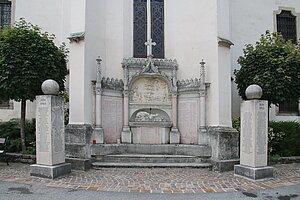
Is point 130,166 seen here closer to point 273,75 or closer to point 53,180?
point 53,180

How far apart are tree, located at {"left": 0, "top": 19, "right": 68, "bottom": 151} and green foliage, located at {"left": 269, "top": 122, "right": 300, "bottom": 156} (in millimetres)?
9354

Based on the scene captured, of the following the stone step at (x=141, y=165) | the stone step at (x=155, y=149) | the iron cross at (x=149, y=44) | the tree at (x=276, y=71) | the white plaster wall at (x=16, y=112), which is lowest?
the stone step at (x=141, y=165)

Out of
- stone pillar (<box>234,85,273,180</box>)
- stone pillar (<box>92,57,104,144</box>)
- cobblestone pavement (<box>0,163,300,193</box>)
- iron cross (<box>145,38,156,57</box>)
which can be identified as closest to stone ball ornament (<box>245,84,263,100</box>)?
stone pillar (<box>234,85,273,180</box>)

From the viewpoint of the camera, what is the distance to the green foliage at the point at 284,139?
10859 millimetres

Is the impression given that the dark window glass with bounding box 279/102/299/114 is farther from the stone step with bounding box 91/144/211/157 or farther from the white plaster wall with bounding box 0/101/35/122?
the white plaster wall with bounding box 0/101/35/122

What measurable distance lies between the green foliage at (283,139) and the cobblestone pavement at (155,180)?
2054mm

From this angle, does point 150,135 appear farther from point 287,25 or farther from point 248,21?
point 287,25

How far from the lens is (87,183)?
693 centimetres

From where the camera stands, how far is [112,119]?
10383 mm

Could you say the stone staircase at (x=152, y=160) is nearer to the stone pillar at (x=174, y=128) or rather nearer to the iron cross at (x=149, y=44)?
the stone pillar at (x=174, y=128)

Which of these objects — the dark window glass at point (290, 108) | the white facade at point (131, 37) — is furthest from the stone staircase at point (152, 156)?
the dark window glass at point (290, 108)

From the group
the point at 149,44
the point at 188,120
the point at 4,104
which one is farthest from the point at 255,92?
the point at 4,104

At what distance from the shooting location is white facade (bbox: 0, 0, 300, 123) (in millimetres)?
9602

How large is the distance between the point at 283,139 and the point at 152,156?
5889 millimetres
